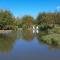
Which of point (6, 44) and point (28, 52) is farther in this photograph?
point (6, 44)

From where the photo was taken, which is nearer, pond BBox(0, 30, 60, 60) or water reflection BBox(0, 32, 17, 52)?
pond BBox(0, 30, 60, 60)

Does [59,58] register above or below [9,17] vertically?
below

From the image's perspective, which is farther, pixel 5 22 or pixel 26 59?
pixel 5 22

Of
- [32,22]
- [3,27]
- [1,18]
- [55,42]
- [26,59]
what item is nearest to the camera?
[26,59]

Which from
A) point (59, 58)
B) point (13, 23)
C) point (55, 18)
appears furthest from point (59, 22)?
point (59, 58)

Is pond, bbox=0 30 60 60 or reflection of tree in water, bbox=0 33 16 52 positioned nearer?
pond, bbox=0 30 60 60

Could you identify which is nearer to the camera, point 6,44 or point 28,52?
point 28,52

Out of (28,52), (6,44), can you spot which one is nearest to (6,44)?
(6,44)

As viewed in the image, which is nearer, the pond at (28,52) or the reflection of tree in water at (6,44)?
the pond at (28,52)

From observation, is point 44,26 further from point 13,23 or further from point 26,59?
point 26,59

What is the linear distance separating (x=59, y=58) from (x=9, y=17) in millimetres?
45789

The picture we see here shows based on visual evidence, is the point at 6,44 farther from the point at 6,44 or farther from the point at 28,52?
the point at 28,52

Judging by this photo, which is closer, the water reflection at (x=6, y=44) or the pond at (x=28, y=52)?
the pond at (x=28, y=52)

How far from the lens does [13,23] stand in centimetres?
6097
